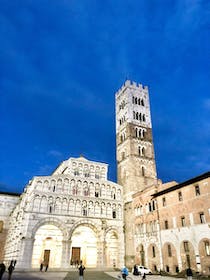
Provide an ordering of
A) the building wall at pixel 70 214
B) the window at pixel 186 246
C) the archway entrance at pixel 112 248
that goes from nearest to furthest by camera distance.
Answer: the window at pixel 186 246
the building wall at pixel 70 214
the archway entrance at pixel 112 248

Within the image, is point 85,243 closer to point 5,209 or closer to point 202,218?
point 202,218

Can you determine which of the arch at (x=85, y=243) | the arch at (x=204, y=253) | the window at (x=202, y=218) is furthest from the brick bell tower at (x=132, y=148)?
the window at (x=202, y=218)

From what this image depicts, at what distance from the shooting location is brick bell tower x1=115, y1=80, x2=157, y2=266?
42.2 m

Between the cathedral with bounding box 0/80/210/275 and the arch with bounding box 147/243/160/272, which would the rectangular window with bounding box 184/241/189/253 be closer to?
the cathedral with bounding box 0/80/210/275

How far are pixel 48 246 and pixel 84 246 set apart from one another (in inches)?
229

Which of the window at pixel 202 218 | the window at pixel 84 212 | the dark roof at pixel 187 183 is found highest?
the dark roof at pixel 187 183

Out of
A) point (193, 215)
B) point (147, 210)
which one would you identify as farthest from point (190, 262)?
point (147, 210)

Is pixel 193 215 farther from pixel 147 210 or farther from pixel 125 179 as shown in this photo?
pixel 125 179

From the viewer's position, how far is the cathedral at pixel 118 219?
2839 cm

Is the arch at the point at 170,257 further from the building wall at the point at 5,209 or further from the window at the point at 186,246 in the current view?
the building wall at the point at 5,209

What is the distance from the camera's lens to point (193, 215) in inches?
1099

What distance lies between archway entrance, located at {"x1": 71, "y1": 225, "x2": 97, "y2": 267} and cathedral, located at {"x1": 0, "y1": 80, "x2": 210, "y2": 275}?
14 centimetres

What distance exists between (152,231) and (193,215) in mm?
9154

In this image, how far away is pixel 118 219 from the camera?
41.1 m
